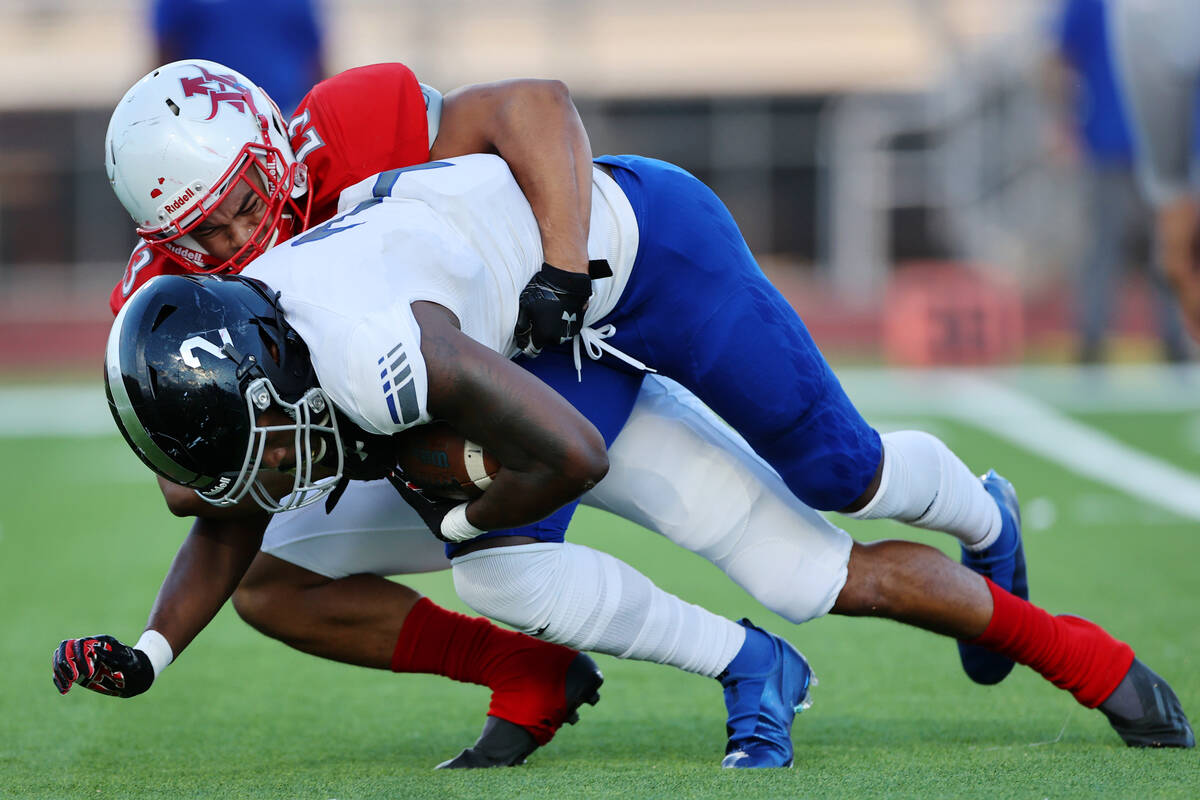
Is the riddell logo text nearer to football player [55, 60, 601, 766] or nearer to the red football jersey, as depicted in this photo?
football player [55, 60, 601, 766]

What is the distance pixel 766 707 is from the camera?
8.18 ft

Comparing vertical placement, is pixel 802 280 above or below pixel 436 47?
below

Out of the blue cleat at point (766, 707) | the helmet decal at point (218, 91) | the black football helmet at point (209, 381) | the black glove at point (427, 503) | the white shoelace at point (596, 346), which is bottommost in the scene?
the blue cleat at point (766, 707)

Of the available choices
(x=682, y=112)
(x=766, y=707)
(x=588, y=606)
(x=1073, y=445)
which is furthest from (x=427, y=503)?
(x=682, y=112)

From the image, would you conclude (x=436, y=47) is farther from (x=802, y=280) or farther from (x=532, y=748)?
(x=532, y=748)

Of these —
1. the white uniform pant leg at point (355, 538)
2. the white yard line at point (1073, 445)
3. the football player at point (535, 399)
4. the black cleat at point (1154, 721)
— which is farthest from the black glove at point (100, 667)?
the white yard line at point (1073, 445)

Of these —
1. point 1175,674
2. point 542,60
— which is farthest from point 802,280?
point 1175,674

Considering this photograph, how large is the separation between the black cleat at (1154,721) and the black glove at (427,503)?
1.19m

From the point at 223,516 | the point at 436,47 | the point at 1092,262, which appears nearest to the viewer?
the point at 223,516

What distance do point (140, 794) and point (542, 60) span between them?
13.3 metres

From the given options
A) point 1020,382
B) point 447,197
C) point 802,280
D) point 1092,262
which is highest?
point 447,197

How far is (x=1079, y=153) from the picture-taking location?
8.07m

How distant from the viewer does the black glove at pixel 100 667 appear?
227cm

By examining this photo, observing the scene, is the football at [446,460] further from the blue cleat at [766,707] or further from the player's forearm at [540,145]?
the blue cleat at [766,707]
